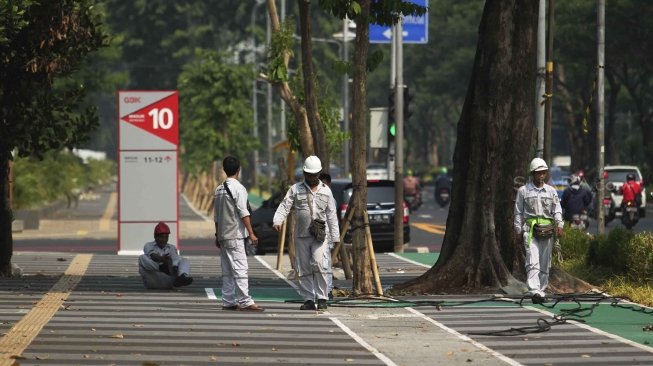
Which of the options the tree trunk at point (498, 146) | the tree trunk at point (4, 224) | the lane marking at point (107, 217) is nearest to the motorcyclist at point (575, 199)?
the tree trunk at point (498, 146)

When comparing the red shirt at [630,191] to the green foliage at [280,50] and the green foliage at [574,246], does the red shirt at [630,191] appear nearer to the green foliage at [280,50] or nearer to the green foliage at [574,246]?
the green foliage at [280,50]

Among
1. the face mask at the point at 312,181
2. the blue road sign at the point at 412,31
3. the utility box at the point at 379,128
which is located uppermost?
the blue road sign at the point at 412,31

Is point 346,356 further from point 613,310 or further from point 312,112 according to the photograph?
point 312,112

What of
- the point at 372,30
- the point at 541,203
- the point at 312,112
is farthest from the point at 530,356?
the point at 372,30

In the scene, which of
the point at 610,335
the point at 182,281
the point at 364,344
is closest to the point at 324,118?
the point at 182,281

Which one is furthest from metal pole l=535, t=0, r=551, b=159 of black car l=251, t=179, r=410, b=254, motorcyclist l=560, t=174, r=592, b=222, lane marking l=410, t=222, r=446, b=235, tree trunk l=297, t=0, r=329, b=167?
lane marking l=410, t=222, r=446, b=235

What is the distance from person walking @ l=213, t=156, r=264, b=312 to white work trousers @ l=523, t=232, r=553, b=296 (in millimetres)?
3297

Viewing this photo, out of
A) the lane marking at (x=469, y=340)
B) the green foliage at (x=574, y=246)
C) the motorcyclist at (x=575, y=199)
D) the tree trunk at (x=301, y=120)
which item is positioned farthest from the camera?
the motorcyclist at (x=575, y=199)

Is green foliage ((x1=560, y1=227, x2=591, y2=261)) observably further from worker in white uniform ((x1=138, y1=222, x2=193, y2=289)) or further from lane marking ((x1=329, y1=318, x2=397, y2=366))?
lane marking ((x1=329, y1=318, x2=397, y2=366))

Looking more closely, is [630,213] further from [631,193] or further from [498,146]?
[498,146]

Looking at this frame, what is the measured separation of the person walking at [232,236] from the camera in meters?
19.0

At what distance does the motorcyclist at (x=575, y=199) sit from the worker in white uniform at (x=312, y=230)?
16441 mm

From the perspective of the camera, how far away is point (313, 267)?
19312mm

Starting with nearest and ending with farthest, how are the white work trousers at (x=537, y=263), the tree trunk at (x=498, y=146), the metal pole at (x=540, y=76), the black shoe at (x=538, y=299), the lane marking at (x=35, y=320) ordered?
the lane marking at (x=35, y=320) → the black shoe at (x=538, y=299) → the white work trousers at (x=537, y=263) → the tree trunk at (x=498, y=146) → the metal pole at (x=540, y=76)
